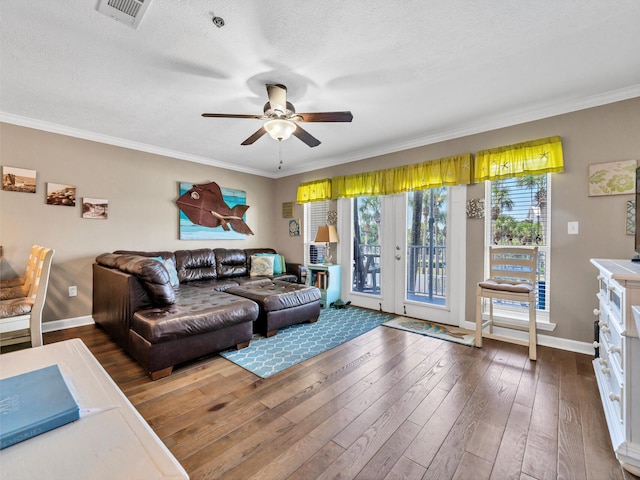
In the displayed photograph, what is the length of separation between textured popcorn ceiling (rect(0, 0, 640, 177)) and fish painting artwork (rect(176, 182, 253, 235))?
1.29m

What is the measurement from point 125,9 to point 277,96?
1.13 m

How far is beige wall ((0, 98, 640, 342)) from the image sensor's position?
2658 mm

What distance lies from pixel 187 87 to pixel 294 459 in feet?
9.70

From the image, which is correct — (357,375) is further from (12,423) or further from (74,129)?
(74,129)

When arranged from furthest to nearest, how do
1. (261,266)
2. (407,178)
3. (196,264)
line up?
(261,266), (196,264), (407,178)

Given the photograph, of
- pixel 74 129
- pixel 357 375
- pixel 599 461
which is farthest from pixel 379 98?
pixel 74 129

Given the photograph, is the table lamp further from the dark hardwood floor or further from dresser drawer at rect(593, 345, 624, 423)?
dresser drawer at rect(593, 345, 624, 423)

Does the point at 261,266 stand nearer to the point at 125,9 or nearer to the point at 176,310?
the point at 176,310

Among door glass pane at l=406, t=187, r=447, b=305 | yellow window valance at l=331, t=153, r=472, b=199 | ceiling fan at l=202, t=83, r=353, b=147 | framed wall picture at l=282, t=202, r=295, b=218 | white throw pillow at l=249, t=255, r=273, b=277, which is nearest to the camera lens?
ceiling fan at l=202, t=83, r=353, b=147

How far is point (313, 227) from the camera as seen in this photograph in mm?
5328

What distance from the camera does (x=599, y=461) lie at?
1.46 m

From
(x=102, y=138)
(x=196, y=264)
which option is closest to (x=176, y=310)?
(x=196, y=264)

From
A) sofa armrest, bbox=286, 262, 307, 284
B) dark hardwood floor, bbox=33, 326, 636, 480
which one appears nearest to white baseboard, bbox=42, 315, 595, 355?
dark hardwood floor, bbox=33, 326, 636, 480

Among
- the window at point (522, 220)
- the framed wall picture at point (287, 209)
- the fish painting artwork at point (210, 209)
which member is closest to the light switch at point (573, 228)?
the window at point (522, 220)
